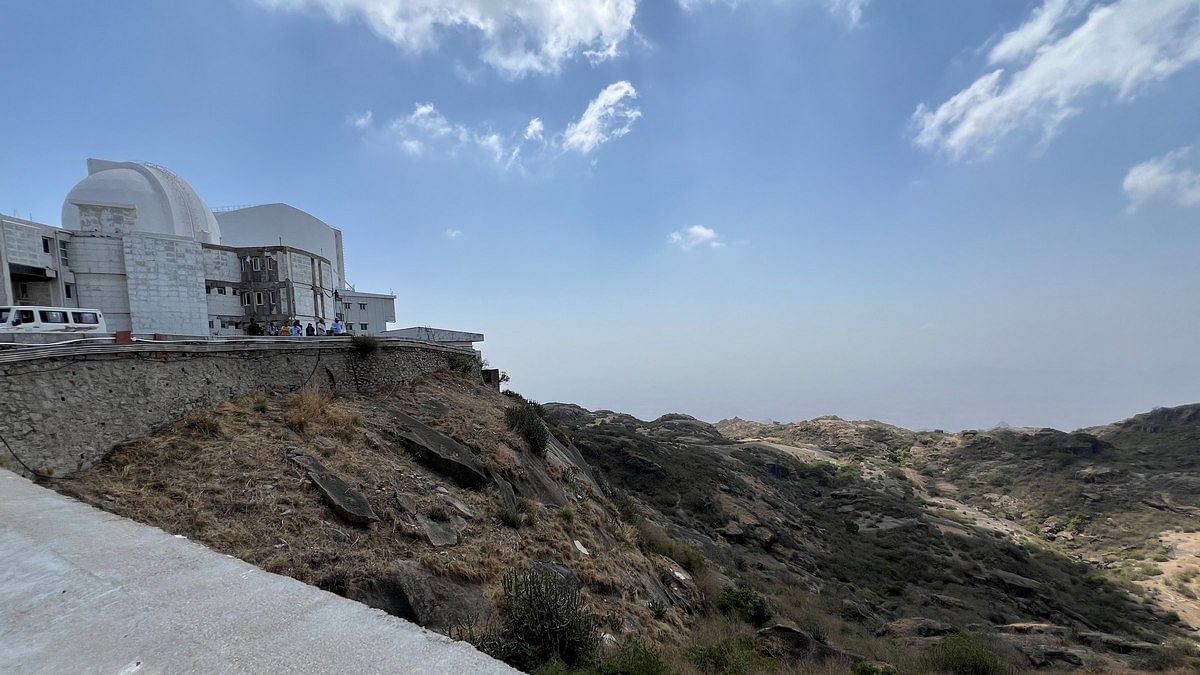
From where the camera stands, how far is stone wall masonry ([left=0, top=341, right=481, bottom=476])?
7594 millimetres

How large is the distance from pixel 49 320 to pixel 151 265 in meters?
15.2

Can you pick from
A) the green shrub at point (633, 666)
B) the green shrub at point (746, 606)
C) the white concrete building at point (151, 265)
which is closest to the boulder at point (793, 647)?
the green shrub at point (746, 606)

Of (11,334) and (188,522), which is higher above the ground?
(11,334)

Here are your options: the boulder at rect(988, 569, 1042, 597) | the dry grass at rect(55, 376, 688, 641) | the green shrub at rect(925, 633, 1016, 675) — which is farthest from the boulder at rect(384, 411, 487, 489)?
the boulder at rect(988, 569, 1042, 597)

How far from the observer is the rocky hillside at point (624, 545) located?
6520 millimetres

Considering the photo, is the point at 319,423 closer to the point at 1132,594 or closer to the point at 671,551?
the point at 671,551

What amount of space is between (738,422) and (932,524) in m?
61.7

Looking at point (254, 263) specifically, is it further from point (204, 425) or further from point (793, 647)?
point (793, 647)

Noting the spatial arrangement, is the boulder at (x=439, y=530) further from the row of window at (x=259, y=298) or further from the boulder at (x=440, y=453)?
the row of window at (x=259, y=298)

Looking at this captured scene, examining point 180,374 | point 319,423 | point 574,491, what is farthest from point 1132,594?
point 180,374

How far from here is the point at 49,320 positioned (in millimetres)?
14633

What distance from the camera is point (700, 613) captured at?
1250 cm

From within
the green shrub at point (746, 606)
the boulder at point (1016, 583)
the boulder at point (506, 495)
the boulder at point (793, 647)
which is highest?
the boulder at point (506, 495)

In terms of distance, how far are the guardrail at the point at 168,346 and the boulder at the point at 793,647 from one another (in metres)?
13.6
